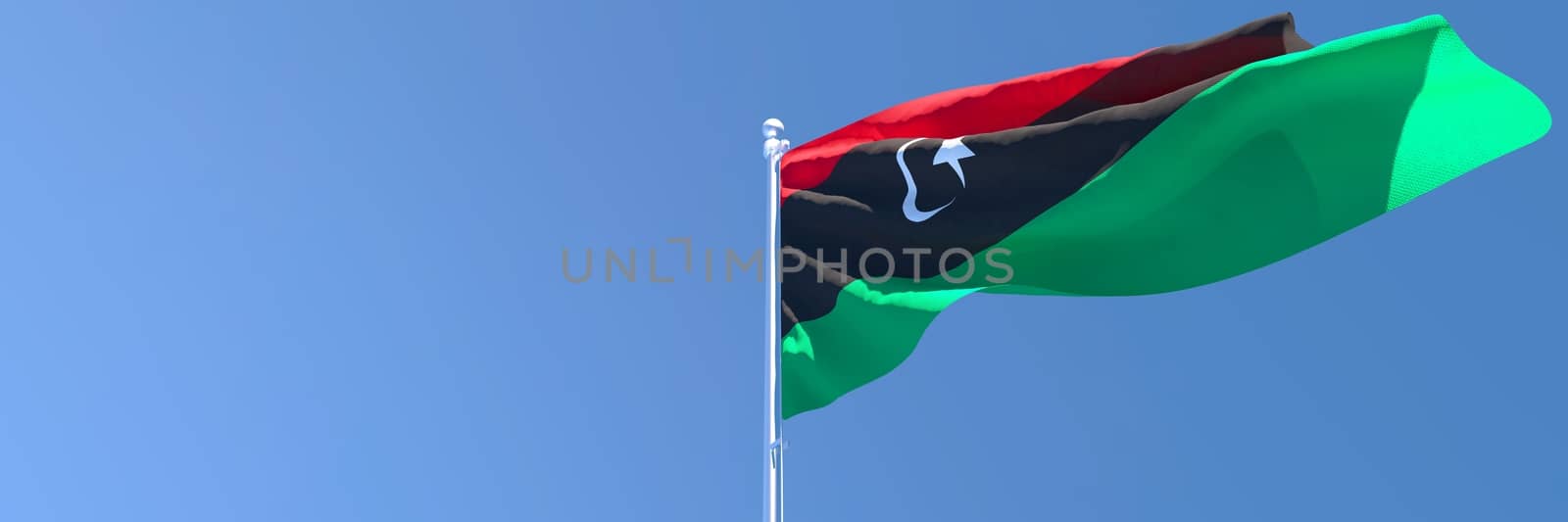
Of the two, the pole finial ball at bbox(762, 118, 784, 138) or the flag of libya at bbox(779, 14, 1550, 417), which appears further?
the pole finial ball at bbox(762, 118, 784, 138)

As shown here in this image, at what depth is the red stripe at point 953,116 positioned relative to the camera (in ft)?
25.1

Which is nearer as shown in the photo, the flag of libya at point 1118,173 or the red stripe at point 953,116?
the flag of libya at point 1118,173

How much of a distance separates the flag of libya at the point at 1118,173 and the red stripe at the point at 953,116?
0.04 ft

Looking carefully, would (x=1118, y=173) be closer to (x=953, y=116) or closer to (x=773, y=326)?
(x=953, y=116)

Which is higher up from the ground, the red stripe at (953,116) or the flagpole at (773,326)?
the red stripe at (953,116)

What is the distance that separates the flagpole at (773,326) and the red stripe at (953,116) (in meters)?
0.40

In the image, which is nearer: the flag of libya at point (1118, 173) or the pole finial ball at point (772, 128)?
the flag of libya at point (1118, 173)

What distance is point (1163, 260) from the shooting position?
7.30 meters

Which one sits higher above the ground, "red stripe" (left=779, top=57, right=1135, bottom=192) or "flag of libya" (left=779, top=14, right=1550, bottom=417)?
"red stripe" (left=779, top=57, right=1135, bottom=192)

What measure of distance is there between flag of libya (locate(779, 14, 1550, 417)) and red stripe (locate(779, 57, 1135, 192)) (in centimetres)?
1

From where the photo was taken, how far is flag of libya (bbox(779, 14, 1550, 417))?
639 centimetres

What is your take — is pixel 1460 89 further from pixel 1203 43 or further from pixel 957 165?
pixel 957 165

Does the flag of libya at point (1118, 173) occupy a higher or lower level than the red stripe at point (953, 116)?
lower

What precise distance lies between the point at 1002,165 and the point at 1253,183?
5.01ft
